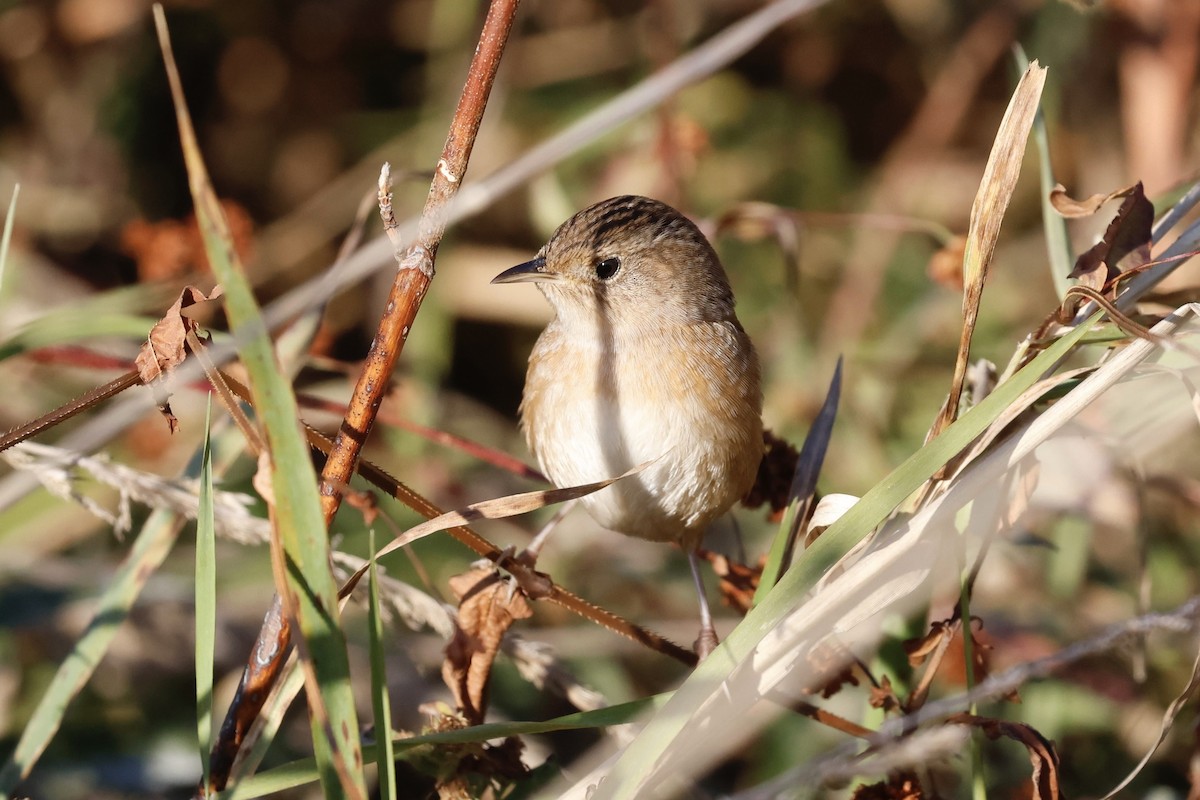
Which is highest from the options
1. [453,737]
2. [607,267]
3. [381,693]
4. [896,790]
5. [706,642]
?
[607,267]

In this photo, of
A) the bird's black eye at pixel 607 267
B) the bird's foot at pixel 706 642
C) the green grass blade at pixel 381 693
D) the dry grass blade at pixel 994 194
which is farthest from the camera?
the bird's black eye at pixel 607 267

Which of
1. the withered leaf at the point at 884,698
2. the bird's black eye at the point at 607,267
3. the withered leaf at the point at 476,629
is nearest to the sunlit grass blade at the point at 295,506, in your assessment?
the withered leaf at the point at 476,629

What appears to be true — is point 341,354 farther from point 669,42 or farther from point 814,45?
point 814,45

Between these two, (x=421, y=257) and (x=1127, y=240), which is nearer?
(x=421, y=257)

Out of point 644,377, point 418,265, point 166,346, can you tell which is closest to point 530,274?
point 644,377

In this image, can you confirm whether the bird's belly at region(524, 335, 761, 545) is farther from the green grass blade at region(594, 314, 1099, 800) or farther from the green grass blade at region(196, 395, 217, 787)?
the green grass blade at region(196, 395, 217, 787)

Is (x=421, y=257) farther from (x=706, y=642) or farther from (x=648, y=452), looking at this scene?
(x=706, y=642)

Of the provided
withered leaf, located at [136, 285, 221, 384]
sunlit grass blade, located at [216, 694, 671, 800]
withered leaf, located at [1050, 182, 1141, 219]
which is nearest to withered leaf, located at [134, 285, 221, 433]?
withered leaf, located at [136, 285, 221, 384]

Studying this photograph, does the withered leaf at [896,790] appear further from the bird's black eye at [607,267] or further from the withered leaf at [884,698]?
the bird's black eye at [607,267]
